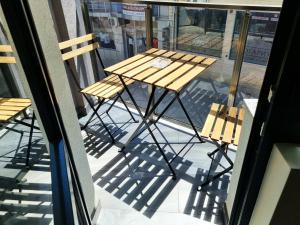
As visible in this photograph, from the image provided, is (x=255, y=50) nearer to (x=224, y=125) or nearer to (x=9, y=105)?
(x=224, y=125)

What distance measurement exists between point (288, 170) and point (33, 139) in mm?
2288

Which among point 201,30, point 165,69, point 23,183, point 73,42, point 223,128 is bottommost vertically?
point 23,183

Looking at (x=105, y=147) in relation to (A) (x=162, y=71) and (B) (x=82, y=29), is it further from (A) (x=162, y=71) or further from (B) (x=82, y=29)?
(B) (x=82, y=29)

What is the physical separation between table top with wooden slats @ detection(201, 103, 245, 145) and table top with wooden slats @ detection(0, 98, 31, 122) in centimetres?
168

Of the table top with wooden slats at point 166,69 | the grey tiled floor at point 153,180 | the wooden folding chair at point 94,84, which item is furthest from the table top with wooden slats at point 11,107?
the table top with wooden slats at point 166,69

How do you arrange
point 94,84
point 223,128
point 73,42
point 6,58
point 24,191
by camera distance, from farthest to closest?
1. point 94,84
2. point 73,42
3. point 6,58
4. point 24,191
5. point 223,128

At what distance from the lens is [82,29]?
308 cm

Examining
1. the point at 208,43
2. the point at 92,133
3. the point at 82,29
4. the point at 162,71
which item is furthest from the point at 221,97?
the point at 82,29

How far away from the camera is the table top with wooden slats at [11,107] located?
2.18 meters

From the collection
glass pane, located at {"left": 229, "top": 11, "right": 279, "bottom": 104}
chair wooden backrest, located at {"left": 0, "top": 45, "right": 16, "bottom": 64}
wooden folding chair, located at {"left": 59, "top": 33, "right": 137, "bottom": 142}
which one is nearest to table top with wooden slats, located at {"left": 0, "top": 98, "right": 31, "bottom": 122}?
chair wooden backrest, located at {"left": 0, "top": 45, "right": 16, "bottom": 64}

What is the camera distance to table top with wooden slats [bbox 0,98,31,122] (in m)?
2.18

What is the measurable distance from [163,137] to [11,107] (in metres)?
1.62

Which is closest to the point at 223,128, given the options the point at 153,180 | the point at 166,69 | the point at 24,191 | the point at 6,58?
the point at 166,69

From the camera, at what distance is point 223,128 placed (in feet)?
6.48
